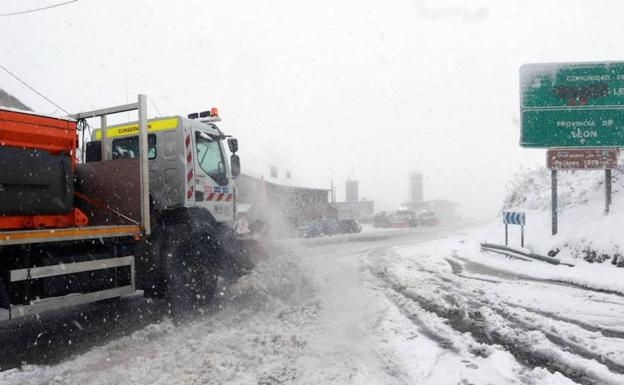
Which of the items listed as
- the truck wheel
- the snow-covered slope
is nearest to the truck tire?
the truck wheel

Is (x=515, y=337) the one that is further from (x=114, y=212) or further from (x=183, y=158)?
(x=114, y=212)

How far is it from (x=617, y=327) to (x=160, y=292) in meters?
5.85

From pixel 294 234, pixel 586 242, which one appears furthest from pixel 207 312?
pixel 294 234

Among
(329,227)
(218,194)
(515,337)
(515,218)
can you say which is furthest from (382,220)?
(515,337)

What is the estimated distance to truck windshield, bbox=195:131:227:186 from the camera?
6973 millimetres

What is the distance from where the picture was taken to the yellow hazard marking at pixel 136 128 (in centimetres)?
679

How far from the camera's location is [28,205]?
15.1 ft

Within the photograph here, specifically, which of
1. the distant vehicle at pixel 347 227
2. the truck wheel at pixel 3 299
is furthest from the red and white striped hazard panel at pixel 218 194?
the distant vehicle at pixel 347 227

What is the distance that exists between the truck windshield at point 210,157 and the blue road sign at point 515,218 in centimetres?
1034

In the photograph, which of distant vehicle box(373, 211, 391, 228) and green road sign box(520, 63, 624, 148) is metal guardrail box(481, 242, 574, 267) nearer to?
green road sign box(520, 63, 624, 148)

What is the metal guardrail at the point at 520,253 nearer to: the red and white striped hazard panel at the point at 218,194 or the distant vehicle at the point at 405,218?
the red and white striped hazard panel at the point at 218,194

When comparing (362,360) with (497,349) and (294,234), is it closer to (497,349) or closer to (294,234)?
(497,349)

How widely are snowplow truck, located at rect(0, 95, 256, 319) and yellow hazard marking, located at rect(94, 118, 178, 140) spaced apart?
→ 2 centimetres

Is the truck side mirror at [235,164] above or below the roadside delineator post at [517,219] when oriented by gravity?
above
